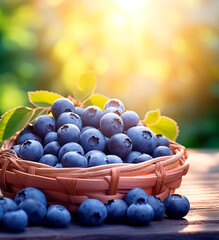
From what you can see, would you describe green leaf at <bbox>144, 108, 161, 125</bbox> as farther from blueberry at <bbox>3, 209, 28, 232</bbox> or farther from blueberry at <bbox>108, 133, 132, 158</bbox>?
blueberry at <bbox>3, 209, 28, 232</bbox>

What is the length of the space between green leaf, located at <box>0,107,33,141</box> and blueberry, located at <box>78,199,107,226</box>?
0.44 m

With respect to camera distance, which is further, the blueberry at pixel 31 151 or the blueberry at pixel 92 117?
the blueberry at pixel 92 117

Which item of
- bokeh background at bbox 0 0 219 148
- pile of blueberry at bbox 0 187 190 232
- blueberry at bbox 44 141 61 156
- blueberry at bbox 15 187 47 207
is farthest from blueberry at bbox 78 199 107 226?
bokeh background at bbox 0 0 219 148

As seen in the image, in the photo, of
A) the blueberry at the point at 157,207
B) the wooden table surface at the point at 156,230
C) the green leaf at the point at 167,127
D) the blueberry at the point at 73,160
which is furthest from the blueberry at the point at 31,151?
the green leaf at the point at 167,127

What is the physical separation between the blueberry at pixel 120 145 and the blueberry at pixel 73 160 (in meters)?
0.12

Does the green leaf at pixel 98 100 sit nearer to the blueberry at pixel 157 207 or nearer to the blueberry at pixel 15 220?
the blueberry at pixel 157 207

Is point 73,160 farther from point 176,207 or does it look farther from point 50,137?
point 176,207

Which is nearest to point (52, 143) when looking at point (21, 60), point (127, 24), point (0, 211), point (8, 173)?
point (8, 173)

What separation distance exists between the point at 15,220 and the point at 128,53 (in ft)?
8.17

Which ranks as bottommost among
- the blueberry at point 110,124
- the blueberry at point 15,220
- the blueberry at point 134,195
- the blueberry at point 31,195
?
the blueberry at point 15,220

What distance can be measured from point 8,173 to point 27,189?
0.11 metres

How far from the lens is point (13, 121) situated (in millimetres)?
1173

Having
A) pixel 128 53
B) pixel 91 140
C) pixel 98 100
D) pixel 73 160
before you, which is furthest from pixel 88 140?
pixel 128 53

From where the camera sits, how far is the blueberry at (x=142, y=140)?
1.04m
